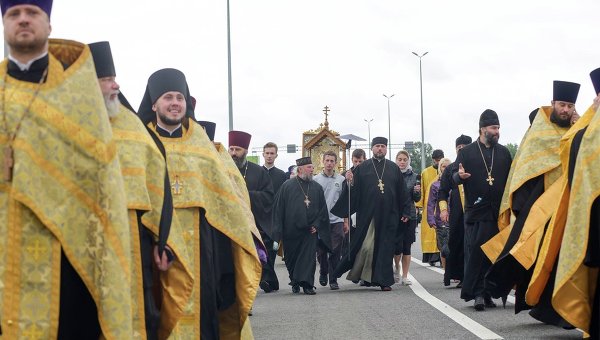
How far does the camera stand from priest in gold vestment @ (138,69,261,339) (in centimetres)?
897

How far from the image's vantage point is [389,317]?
13.1 meters

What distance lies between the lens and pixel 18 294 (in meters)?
5.99

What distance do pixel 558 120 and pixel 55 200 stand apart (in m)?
6.97

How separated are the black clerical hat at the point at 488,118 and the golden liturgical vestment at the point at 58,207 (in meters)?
8.57

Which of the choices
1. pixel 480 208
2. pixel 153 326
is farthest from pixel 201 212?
pixel 480 208

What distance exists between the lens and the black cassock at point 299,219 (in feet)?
60.3

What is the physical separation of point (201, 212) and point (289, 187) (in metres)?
9.81

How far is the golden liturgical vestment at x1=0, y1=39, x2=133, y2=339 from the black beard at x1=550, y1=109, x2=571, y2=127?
6.55 meters

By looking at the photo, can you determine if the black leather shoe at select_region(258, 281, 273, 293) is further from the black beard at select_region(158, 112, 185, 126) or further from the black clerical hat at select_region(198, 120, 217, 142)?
the black beard at select_region(158, 112, 185, 126)

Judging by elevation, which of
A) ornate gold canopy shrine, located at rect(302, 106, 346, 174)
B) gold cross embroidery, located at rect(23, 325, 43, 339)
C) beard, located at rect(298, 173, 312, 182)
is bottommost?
gold cross embroidery, located at rect(23, 325, 43, 339)

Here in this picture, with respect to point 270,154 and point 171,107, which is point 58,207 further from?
point 270,154

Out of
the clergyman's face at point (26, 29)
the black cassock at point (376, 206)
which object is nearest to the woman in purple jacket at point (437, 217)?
the black cassock at point (376, 206)

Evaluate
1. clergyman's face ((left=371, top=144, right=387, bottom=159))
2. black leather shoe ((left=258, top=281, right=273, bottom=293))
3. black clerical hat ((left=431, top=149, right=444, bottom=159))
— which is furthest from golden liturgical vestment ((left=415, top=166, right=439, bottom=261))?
black leather shoe ((left=258, top=281, right=273, bottom=293))

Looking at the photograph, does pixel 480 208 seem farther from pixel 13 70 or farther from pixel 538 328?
pixel 13 70
